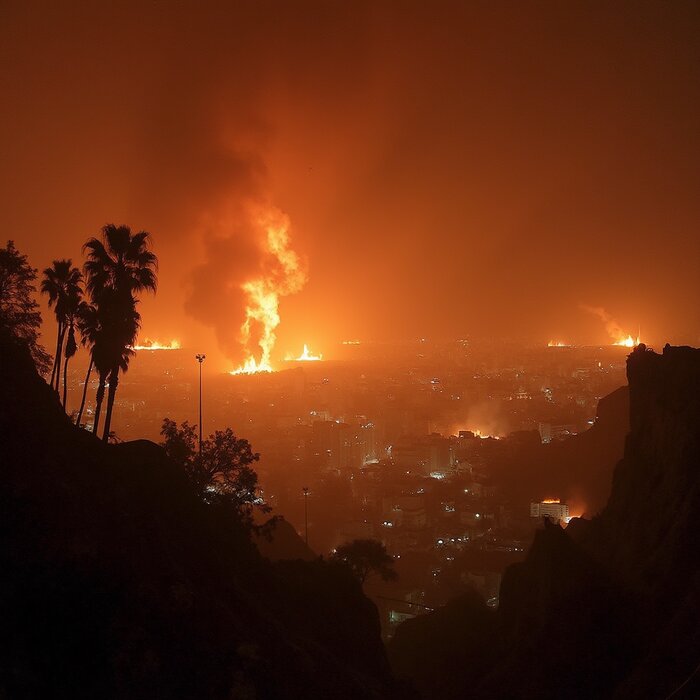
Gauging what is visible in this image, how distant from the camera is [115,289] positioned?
18891 millimetres

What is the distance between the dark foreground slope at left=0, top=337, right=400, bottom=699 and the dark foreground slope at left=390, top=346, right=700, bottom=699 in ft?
17.5

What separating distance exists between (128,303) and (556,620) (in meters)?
17.4

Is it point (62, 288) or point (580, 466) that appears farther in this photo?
point (580, 466)

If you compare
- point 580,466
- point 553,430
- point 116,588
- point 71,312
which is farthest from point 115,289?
point 553,430

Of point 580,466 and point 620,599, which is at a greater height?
point 580,466

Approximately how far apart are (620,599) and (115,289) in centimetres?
1897

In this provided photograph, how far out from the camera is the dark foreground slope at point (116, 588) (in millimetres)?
8594

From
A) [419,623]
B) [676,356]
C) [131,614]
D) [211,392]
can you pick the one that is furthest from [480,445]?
[131,614]

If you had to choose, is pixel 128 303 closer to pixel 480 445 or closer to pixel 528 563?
pixel 528 563

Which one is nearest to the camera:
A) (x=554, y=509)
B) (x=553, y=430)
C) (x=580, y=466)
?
(x=554, y=509)

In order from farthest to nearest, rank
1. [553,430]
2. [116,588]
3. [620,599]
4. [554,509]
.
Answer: [553,430] < [554,509] < [620,599] < [116,588]

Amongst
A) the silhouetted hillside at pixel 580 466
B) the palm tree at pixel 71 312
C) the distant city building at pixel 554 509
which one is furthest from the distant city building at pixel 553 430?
A: the palm tree at pixel 71 312

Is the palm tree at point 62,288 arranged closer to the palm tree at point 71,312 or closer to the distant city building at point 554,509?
the palm tree at point 71,312

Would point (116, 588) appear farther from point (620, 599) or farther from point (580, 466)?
point (580, 466)
